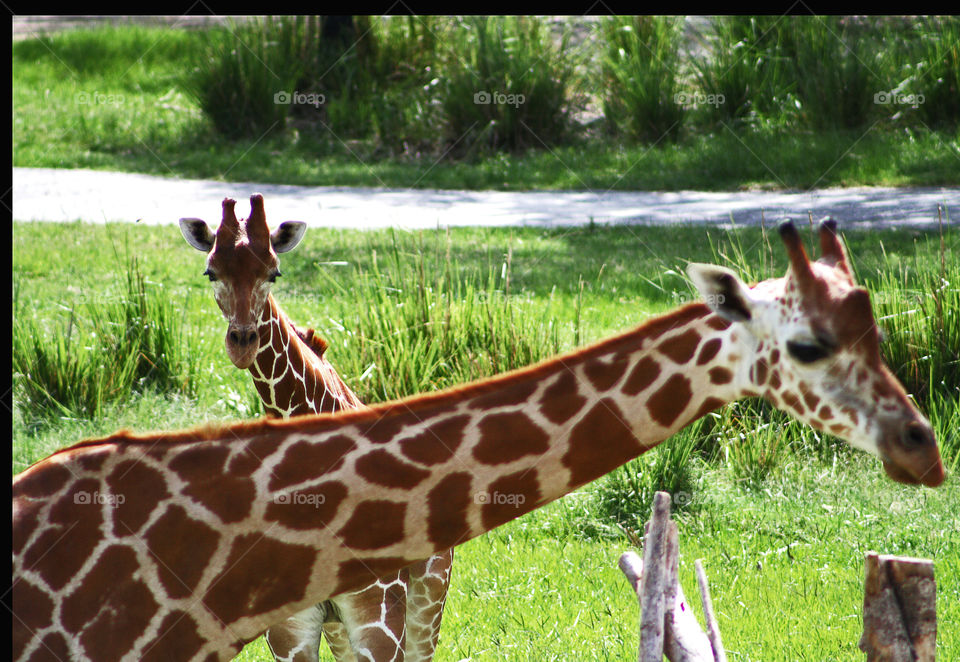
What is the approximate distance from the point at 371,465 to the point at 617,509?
403 cm

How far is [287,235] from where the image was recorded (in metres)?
5.58

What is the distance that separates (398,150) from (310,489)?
1421 centimetres

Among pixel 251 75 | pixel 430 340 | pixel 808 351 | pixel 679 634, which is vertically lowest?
pixel 430 340

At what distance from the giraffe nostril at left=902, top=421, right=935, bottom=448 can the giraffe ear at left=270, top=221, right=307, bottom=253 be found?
11.4ft

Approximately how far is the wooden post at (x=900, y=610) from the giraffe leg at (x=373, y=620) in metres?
1.78

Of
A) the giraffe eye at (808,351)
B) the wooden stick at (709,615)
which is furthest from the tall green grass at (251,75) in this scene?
the giraffe eye at (808,351)

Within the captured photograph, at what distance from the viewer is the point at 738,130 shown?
52.0 feet

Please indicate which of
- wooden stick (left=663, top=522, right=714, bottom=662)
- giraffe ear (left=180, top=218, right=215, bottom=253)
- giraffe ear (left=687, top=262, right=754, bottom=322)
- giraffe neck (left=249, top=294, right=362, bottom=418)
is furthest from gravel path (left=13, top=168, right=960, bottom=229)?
giraffe ear (left=687, top=262, right=754, bottom=322)

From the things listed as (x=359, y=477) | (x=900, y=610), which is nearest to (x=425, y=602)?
(x=359, y=477)

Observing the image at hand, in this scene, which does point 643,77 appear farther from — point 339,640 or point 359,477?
point 359,477

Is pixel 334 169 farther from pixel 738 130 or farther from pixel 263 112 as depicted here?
pixel 738 130

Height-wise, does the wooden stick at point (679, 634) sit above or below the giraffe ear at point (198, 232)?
below

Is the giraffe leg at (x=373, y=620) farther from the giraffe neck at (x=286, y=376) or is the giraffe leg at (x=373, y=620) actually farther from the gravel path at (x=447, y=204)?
the gravel path at (x=447, y=204)

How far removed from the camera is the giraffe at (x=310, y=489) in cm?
308
